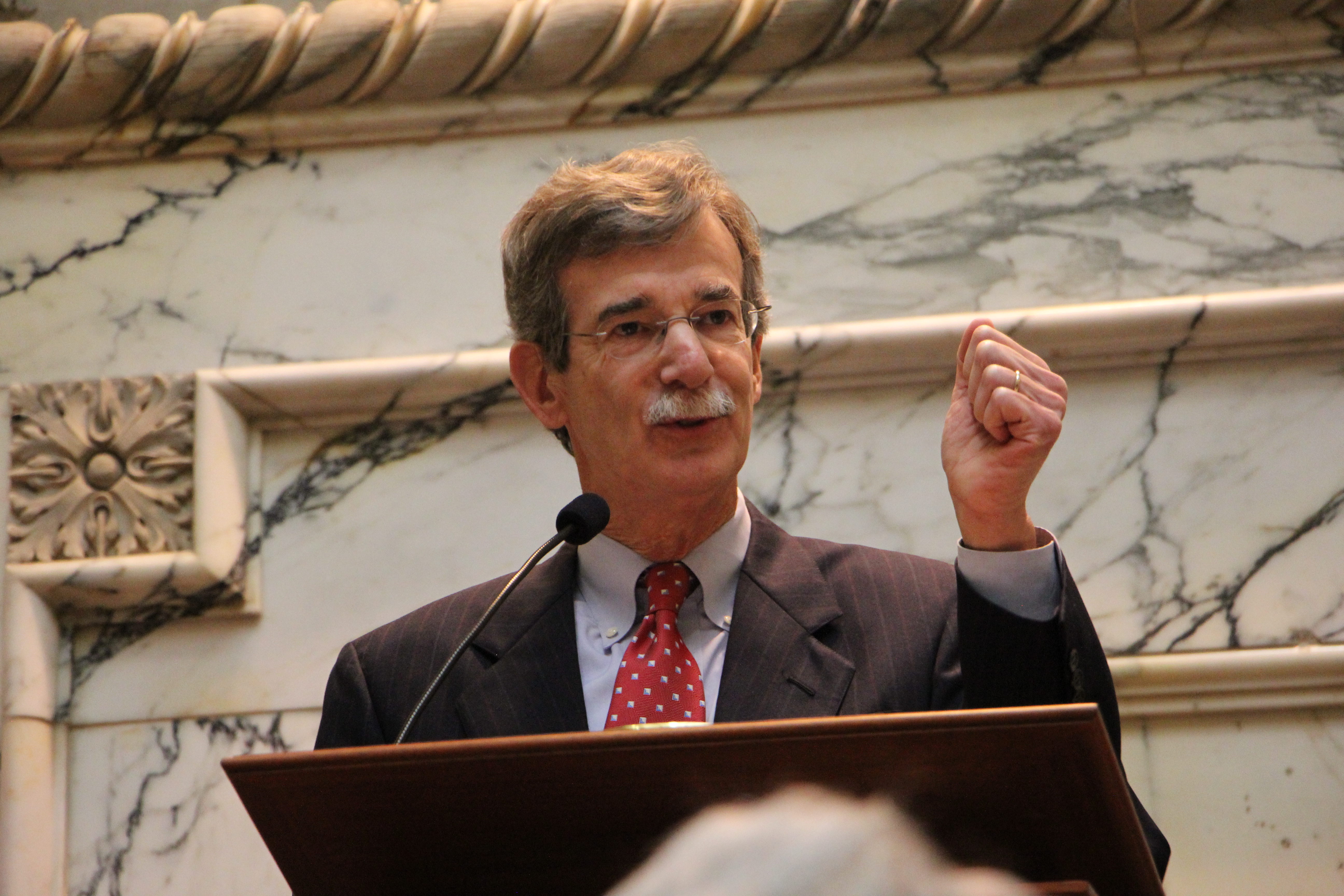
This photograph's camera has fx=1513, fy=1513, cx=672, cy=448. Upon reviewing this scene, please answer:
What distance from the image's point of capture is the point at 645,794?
1.19m

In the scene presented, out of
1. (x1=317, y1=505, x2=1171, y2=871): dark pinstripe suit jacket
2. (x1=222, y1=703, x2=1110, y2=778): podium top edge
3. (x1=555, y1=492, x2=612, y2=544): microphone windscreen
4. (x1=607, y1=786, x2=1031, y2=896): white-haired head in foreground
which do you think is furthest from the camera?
(x1=555, y1=492, x2=612, y2=544): microphone windscreen

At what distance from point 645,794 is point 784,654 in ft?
2.91

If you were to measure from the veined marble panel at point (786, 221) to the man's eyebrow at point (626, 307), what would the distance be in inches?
28.3

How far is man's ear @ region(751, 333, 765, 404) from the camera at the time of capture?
94.8 inches

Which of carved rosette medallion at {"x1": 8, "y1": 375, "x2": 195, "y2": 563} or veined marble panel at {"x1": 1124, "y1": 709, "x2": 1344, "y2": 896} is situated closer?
veined marble panel at {"x1": 1124, "y1": 709, "x2": 1344, "y2": 896}

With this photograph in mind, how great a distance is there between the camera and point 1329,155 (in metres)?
2.90

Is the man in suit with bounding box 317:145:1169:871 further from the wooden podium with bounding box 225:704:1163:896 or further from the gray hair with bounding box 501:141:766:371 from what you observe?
the wooden podium with bounding box 225:704:1163:896

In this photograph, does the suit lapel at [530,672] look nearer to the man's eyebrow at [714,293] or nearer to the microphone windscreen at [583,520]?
the microphone windscreen at [583,520]

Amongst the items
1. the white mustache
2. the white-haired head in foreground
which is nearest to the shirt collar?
the white mustache

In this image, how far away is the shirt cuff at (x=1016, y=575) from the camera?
1.78 m

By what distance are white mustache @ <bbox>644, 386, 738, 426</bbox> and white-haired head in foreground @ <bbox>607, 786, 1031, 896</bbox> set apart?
124 centimetres

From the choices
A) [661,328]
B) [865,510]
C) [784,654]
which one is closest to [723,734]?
[784,654]

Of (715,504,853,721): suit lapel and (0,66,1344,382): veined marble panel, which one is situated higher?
(0,66,1344,382): veined marble panel

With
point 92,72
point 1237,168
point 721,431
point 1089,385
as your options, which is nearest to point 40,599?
point 92,72
